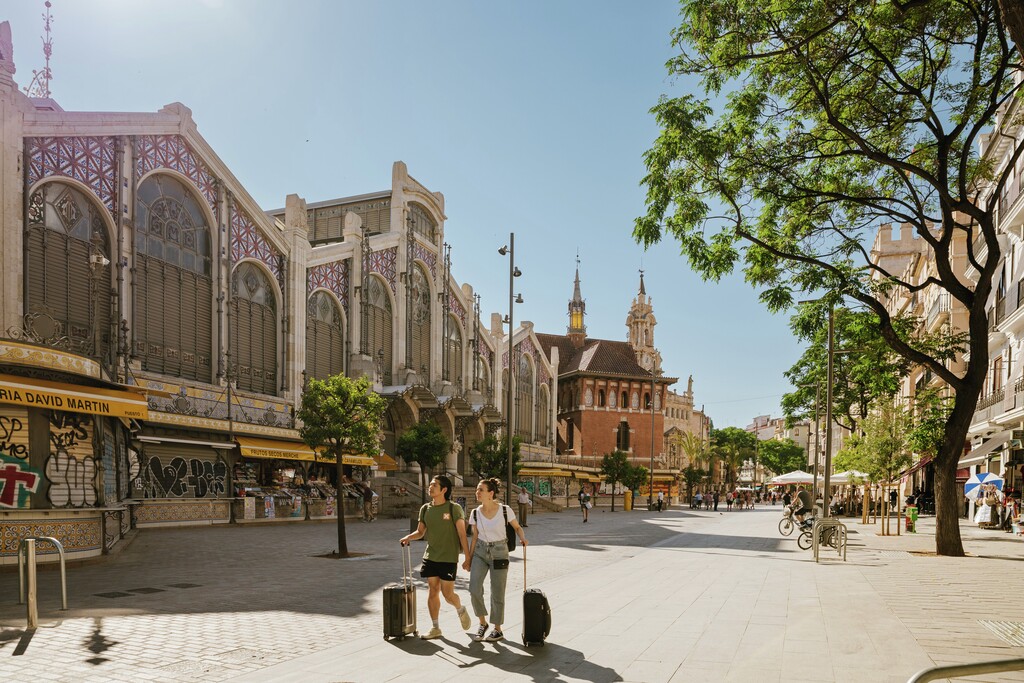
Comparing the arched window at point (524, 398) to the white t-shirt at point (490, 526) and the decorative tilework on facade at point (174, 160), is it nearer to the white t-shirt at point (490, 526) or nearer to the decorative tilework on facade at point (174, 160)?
the decorative tilework on facade at point (174, 160)

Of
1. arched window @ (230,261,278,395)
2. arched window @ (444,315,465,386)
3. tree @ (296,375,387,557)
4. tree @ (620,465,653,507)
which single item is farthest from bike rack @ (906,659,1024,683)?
tree @ (620,465,653,507)

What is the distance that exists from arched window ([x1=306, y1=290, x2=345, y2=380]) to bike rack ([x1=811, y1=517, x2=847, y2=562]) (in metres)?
22.5

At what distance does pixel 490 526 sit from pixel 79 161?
21.6 meters

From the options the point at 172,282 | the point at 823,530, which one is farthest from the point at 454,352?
the point at 823,530

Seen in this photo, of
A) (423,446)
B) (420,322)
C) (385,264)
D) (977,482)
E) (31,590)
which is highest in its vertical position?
(385,264)

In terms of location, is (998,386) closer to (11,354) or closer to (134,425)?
(134,425)

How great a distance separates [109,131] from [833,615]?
984 inches

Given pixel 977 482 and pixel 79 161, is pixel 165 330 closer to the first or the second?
pixel 79 161

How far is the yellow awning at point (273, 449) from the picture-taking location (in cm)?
3047

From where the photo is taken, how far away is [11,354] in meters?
14.8

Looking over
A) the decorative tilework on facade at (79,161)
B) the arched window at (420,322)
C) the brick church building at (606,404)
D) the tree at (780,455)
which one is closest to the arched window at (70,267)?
the decorative tilework on facade at (79,161)

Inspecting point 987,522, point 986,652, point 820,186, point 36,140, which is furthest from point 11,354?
point 987,522

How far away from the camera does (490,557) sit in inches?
355

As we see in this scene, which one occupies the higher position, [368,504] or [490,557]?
[490,557]
